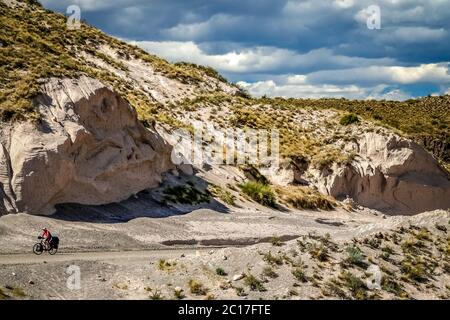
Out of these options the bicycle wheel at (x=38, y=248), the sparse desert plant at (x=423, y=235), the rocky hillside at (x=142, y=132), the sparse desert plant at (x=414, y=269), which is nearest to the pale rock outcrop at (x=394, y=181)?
the rocky hillside at (x=142, y=132)

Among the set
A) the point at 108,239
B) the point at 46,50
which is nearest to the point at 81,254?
the point at 108,239

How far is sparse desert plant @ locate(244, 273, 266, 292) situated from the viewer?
1755 centimetres

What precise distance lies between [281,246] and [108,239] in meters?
7.51

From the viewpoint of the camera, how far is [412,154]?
46844 mm

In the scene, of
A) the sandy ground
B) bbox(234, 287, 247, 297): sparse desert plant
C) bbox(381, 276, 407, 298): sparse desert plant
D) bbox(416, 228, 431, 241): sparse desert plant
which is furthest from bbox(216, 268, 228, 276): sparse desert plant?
bbox(416, 228, 431, 241): sparse desert plant

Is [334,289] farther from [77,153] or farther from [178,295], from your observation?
[77,153]

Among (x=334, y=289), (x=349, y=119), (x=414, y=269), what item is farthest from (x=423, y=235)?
(x=349, y=119)

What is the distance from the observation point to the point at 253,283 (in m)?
17.7

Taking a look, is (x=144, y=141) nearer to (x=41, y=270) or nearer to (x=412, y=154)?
(x=41, y=270)

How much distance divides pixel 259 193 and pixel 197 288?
22.3 metres

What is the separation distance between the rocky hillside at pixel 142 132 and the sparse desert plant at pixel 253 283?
11.1 m

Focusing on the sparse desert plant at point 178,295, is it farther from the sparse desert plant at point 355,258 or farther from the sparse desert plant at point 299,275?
the sparse desert plant at point 355,258

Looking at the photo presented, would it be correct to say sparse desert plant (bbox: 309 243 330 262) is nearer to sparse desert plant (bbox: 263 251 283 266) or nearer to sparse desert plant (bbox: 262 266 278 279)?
sparse desert plant (bbox: 263 251 283 266)
